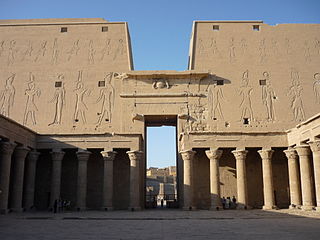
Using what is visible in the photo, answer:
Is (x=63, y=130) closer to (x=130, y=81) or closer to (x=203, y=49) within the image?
(x=130, y=81)

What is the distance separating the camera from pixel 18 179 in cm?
2166

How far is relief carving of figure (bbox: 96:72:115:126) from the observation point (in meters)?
27.2

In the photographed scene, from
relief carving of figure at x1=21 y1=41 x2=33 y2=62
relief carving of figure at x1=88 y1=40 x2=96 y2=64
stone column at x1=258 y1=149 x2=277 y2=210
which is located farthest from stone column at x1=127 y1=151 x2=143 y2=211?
relief carving of figure at x1=21 y1=41 x2=33 y2=62

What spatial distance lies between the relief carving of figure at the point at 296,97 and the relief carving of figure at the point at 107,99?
Result: 13.9m

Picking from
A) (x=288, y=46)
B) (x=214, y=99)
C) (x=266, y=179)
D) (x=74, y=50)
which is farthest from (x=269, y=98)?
(x=74, y=50)

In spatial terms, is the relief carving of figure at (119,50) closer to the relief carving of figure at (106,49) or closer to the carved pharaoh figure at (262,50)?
the relief carving of figure at (106,49)

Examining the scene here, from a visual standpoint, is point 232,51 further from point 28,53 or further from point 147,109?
point 28,53

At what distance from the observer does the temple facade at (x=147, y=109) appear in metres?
23.0

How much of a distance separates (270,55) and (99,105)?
14.3m

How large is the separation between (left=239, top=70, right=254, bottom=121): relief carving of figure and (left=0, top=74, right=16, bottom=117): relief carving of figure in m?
17.7

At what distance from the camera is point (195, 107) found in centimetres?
2728

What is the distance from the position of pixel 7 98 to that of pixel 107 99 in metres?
7.81

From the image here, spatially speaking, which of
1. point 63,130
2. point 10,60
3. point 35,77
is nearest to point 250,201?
point 63,130

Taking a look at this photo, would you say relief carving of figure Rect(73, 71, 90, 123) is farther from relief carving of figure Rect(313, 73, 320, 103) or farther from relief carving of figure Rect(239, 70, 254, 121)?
relief carving of figure Rect(313, 73, 320, 103)
